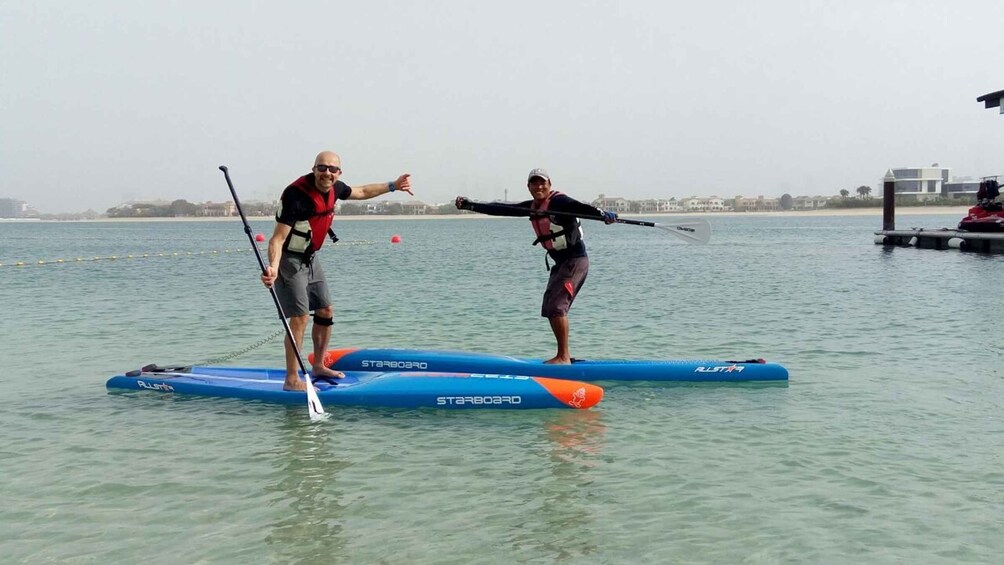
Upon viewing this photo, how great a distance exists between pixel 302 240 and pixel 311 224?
0.60ft

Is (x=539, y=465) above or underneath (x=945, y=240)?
underneath

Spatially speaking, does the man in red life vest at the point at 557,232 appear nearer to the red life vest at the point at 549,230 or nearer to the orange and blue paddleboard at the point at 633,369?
the red life vest at the point at 549,230

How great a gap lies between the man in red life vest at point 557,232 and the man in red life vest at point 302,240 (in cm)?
167

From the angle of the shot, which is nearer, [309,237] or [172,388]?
[309,237]

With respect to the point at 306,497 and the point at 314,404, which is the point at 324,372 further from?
the point at 306,497

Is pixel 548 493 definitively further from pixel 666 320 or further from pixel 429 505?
pixel 666 320

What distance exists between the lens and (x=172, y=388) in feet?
30.5

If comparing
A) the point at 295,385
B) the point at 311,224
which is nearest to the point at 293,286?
the point at 311,224

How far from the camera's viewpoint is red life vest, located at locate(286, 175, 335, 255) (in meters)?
8.30

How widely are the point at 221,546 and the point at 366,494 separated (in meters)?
1.18

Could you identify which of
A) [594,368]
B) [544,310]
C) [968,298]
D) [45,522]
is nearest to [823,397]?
[594,368]

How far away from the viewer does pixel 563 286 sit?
9.52 meters

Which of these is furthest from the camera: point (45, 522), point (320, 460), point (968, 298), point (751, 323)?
point (968, 298)

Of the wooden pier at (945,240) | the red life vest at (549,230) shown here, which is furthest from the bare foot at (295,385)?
the wooden pier at (945,240)
